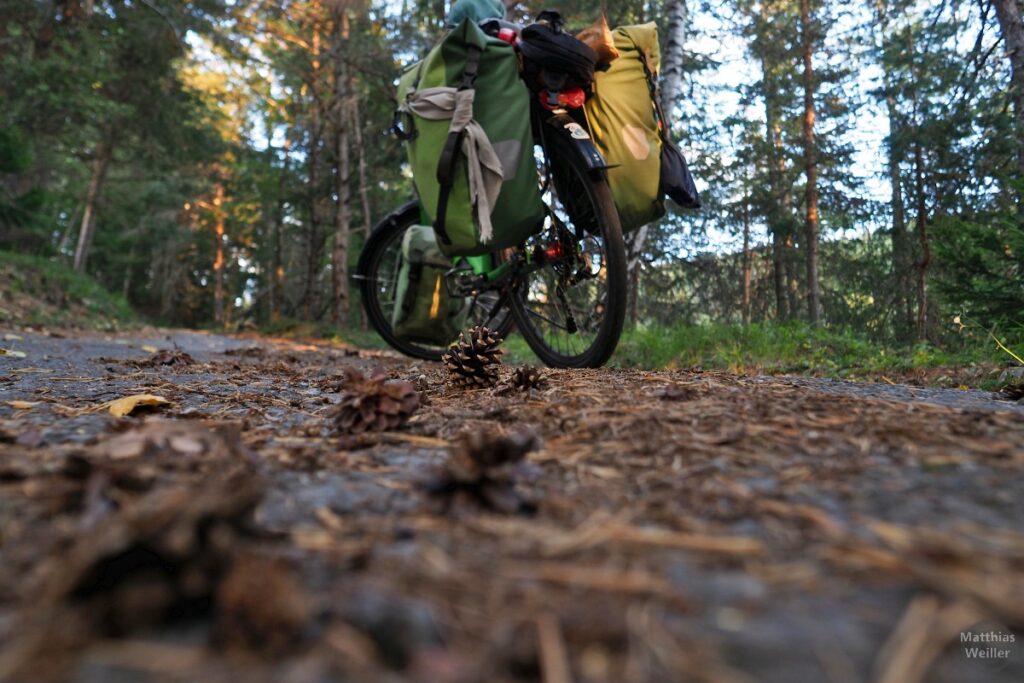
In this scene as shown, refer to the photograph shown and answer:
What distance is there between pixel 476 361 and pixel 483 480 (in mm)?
1308

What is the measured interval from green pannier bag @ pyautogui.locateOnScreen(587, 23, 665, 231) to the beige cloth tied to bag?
23.7 inches

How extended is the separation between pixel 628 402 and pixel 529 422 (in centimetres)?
29

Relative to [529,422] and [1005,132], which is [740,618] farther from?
[1005,132]

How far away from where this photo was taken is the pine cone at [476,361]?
220 centimetres

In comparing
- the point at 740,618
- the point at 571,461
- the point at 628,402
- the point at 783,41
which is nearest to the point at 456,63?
the point at 628,402

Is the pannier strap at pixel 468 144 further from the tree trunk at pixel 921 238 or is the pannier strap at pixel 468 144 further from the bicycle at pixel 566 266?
the tree trunk at pixel 921 238

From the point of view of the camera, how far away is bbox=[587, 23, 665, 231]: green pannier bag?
2834 millimetres

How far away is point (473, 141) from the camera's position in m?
2.53

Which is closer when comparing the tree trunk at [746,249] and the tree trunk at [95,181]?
the tree trunk at [746,249]

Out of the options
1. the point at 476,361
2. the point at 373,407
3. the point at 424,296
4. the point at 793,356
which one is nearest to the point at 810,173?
the point at 793,356

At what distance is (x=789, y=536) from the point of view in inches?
29.4

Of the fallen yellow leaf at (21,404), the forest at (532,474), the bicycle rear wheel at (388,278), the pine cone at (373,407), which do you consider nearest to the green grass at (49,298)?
the forest at (532,474)

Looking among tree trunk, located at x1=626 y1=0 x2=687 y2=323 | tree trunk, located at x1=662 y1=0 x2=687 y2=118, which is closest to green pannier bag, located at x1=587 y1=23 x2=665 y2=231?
tree trunk, located at x1=626 y1=0 x2=687 y2=323

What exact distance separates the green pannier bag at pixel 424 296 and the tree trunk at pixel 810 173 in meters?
9.68
